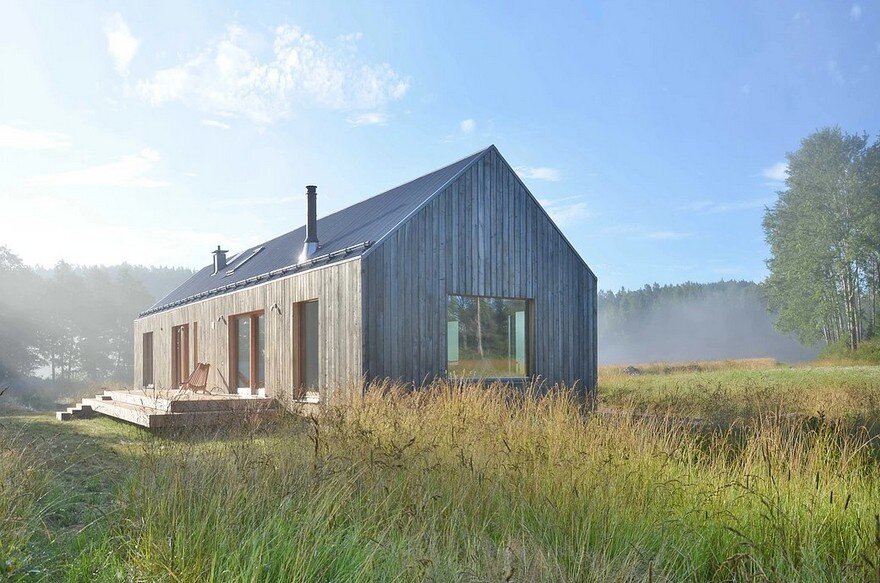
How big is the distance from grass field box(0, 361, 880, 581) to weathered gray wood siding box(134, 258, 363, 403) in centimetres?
332

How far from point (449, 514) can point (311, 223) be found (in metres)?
9.32

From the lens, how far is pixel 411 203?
38.5 ft

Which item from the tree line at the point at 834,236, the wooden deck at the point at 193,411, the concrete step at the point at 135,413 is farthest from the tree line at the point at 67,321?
the tree line at the point at 834,236

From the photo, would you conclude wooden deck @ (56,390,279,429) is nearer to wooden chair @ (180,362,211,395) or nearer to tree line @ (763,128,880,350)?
wooden chair @ (180,362,211,395)

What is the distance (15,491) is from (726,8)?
14472 millimetres

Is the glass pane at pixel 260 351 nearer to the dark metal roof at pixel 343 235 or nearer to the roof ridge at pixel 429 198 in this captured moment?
the dark metal roof at pixel 343 235

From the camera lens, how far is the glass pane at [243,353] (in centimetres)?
1425

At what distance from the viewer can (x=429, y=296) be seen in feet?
36.1

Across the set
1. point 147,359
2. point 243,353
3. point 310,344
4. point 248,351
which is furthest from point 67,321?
point 310,344

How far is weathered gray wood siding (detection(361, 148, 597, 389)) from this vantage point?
34.6ft

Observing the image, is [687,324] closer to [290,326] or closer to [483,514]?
[290,326]

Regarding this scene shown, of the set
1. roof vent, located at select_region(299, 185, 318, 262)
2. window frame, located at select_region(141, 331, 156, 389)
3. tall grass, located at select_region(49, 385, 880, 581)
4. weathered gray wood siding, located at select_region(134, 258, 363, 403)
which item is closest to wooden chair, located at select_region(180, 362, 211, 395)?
weathered gray wood siding, located at select_region(134, 258, 363, 403)

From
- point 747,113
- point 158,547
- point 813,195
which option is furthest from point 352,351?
point 813,195

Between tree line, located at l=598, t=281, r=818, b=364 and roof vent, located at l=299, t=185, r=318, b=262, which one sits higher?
roof vent, located at l=299, t=185, r=318, b=262
